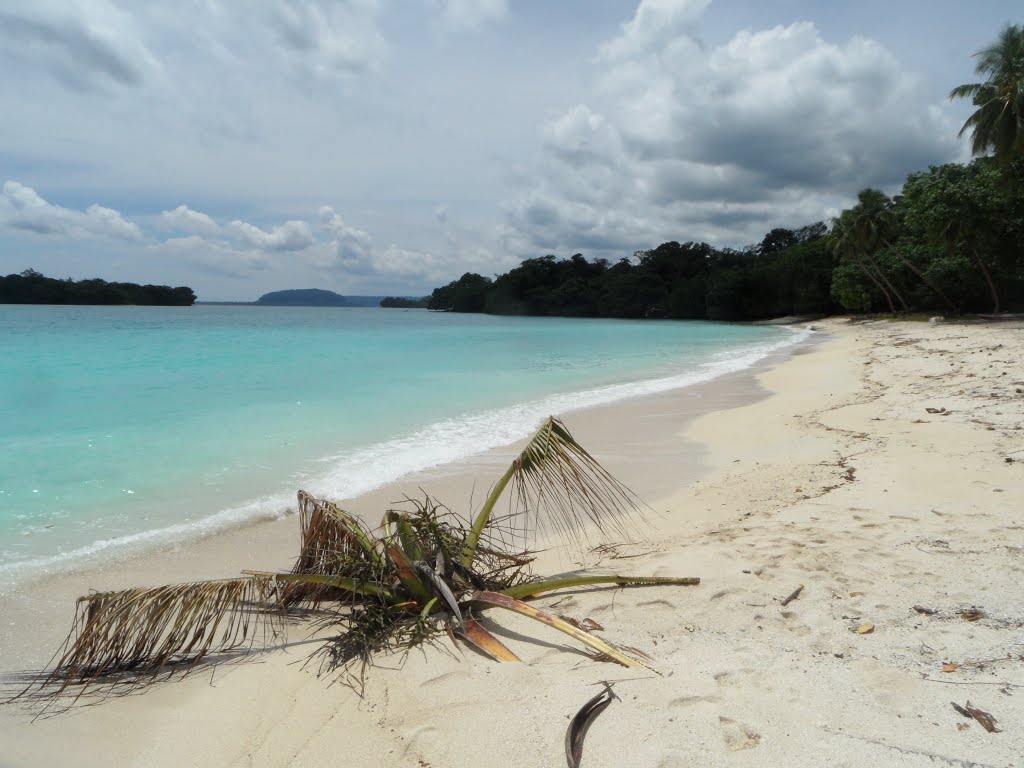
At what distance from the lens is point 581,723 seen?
202 centimetres

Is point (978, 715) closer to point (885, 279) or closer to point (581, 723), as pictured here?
point (581, 723)

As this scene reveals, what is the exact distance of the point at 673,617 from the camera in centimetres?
289

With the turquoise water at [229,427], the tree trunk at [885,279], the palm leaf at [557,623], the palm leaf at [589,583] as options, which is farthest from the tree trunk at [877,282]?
the palm leaf at [557,623]

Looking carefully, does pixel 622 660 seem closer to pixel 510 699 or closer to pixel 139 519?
pixel 510 699

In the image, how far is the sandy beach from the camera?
1.96 meters

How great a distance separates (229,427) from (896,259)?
47357 mm

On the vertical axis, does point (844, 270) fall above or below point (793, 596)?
above

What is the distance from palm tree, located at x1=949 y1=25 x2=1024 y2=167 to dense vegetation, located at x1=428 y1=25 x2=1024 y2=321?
0.15ft

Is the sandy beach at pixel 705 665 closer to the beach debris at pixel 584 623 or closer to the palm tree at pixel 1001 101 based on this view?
the beach debris at pixel 584 623

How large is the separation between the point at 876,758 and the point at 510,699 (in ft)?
4.05

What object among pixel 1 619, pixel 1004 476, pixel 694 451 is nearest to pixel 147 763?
pixel 1 619

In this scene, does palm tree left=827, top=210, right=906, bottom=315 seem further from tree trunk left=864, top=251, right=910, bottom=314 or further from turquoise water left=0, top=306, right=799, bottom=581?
turquoise water left=0, top=306, right=799, bottom=581

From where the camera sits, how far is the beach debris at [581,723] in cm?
188

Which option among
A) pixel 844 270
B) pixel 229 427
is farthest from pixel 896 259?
pixel 229 427
